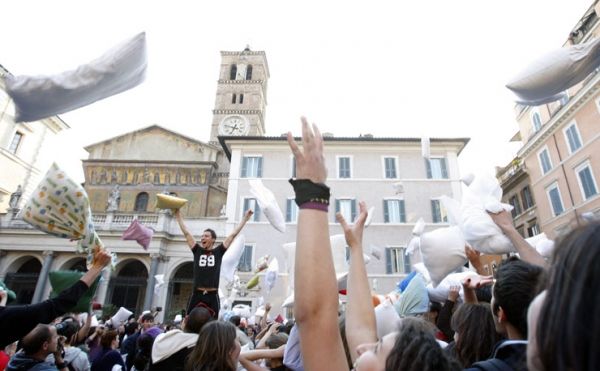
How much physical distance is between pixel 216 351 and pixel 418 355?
161 cm

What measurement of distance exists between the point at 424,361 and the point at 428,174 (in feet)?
84.6

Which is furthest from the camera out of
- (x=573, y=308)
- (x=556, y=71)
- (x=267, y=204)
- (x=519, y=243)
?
(x=267, y=204)

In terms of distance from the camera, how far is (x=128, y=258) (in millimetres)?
23734

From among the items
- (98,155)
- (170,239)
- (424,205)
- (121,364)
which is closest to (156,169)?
(98,155)

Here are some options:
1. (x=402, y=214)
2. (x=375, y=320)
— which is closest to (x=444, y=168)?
(x=402, y=214)

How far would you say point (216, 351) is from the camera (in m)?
2.47

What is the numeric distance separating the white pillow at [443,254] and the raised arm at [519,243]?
0.95 m

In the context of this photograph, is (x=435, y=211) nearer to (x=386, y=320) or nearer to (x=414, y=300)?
(x=414, y=300)

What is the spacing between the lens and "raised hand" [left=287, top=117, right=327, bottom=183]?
146cm

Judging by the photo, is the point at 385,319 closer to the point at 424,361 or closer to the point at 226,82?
the point at 424,361

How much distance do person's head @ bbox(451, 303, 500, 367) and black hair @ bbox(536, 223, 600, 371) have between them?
4.92 ft

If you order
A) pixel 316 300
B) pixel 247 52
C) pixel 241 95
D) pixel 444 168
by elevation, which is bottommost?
pixel 316 300

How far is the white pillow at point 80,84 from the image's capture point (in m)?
2.75

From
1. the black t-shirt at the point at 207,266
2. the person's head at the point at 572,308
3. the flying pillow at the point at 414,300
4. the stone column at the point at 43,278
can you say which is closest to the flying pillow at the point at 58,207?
the black t-shirt at the point at 207,266
